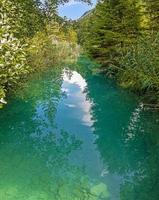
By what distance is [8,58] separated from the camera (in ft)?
46.6

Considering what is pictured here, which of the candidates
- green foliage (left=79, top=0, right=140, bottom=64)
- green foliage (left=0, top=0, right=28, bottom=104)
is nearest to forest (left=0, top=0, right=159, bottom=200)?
green foliage (left=0, top=0, right=28, bottom=104)

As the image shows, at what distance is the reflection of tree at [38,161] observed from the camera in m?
13.5

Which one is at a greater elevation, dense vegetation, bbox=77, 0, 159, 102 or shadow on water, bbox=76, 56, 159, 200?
dense vegetation, bbox=77, 0, 159, 102

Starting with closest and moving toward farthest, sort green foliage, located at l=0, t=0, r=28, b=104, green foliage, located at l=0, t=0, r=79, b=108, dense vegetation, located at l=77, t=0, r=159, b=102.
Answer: green foliage, located at l=0, t=0, r=28, b=104
green foliage, located at l=0, t=0, r=79, b=108
dense vegetation, located at l=77, t=0, r=159, b=102

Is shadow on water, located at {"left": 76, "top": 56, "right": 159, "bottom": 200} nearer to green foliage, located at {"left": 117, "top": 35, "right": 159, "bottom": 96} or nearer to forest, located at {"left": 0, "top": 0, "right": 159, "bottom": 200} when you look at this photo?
forest, located at {"left": 0, "top": 0, "right": 159, "bottom": 200}

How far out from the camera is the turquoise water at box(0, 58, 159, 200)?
1387cm

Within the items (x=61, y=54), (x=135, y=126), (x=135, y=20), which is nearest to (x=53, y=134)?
(x=135, y=126)

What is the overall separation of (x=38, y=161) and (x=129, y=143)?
4920 mm

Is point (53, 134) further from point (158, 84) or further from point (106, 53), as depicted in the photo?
point (106, 53)

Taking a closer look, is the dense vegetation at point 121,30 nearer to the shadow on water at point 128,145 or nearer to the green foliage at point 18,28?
the shadow on water at point 128,145

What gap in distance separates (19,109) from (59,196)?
14265 mm

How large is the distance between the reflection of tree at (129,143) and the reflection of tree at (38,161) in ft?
4.16

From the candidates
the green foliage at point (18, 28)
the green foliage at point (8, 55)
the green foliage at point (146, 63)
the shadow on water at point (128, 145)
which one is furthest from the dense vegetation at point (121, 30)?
the green foliage at point (8, 55)

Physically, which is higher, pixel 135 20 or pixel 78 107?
pixel 135 20
